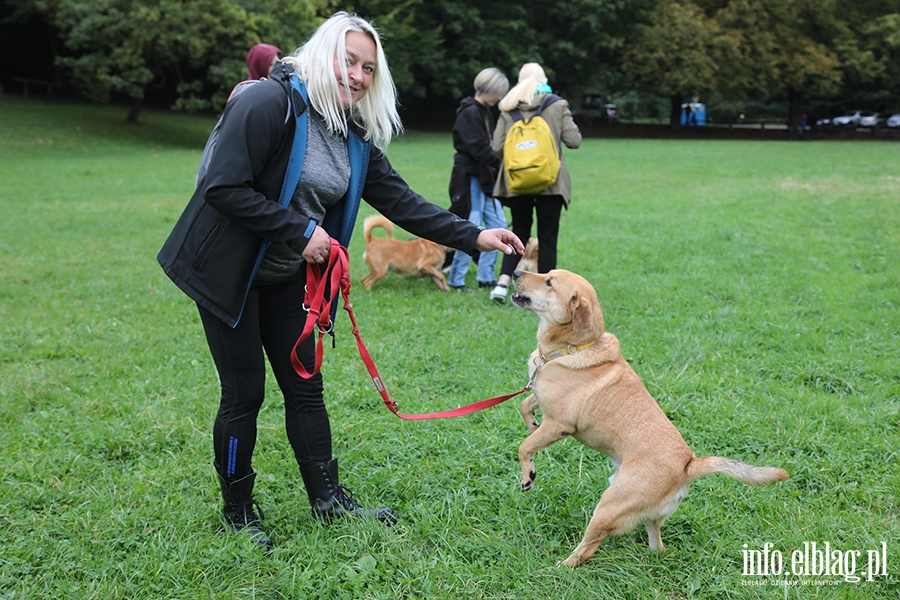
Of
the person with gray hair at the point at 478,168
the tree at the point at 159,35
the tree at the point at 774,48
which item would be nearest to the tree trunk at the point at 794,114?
the tree at the point at 774,48

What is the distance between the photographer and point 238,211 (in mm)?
2525

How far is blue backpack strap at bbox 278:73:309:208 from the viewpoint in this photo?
2666 millimetres

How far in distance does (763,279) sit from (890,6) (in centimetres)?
4119

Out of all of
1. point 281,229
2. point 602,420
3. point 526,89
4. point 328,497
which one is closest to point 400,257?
point 526,89

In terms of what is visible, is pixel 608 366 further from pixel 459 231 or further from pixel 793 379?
pixel 793 379

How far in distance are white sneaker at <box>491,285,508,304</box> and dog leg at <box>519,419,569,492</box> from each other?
12.5 feet

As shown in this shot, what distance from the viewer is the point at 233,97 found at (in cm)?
269

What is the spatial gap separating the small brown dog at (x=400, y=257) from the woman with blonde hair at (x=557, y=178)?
3.71 feet

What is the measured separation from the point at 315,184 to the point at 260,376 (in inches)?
33.9

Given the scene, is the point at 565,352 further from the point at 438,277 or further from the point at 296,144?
the point at 438,277

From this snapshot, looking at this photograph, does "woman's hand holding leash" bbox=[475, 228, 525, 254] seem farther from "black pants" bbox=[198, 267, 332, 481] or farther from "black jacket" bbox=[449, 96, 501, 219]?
"black jacket" bbox=[449, 96, 501, 219]

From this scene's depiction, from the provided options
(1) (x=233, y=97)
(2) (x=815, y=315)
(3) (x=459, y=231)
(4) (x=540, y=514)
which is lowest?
(4) (x=540, y=514)

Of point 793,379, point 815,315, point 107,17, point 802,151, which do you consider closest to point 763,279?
point 815,315

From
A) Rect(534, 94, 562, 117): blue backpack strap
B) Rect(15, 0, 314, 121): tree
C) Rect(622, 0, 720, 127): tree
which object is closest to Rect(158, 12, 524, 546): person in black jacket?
Rect(534, 94, 562, 117): blue backpack strap
